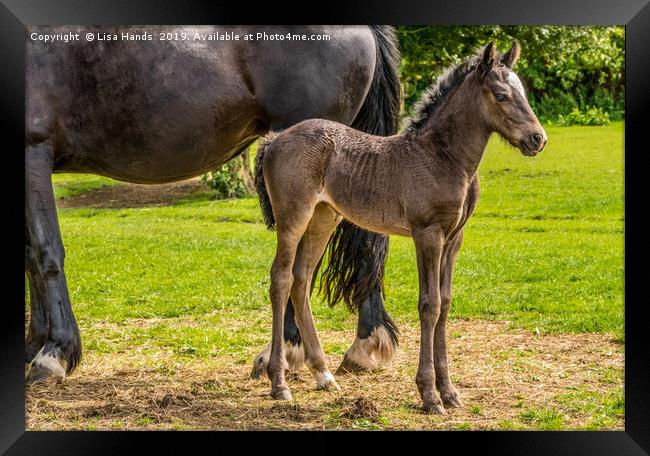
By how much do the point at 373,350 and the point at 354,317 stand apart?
222 centimetres

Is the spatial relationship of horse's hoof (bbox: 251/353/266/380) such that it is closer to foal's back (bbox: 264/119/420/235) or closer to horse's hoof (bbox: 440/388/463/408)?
foal's back (bbox: 264/119/420/235)

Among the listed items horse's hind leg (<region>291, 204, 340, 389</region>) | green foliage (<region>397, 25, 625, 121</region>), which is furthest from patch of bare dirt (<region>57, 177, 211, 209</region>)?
horse's hind leg (<region>291, 204, 340, 389</region>)

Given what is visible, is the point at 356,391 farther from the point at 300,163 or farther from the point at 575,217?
the point at 575,217

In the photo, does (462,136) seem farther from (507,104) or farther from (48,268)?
(48,268)

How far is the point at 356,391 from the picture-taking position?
21.8ft

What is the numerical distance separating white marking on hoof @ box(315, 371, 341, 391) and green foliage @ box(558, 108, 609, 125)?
13552 millimetres

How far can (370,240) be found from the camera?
279 inches

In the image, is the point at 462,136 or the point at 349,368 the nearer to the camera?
the point at 462,136

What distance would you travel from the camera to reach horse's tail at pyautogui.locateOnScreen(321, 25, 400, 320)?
23.2 ft

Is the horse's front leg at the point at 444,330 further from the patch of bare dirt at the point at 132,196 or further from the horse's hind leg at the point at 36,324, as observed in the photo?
the patch of bare dirt at the point at 132,196

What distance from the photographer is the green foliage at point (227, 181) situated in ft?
51.5

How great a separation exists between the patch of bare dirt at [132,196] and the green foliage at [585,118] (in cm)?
735
